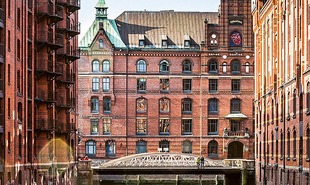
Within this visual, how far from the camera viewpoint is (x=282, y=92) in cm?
6600

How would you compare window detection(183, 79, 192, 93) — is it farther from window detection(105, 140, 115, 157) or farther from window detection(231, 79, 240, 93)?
window detection(105, 140, 115, 157)

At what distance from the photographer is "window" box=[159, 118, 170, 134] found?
345 ft

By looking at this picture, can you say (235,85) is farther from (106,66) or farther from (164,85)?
(106,66)

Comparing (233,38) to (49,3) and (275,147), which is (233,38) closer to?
(275,147)

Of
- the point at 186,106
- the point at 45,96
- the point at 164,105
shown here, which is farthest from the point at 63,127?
the point at 186,106

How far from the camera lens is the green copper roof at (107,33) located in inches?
4107

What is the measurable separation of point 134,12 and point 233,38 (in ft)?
39.9

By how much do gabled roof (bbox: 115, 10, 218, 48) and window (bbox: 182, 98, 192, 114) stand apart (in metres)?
6.24

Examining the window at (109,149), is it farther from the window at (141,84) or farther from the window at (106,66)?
the window at (106,66)

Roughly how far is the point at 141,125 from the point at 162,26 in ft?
38.7

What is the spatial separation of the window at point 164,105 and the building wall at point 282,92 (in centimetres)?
2307

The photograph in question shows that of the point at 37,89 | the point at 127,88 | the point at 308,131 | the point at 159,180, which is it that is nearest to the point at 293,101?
the point at 308,131

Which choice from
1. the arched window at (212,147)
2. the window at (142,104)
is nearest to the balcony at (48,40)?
the window at (142,104)

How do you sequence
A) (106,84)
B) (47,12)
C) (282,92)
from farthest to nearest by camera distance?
1. (106,84)
2. (282,92)
3. (47,12)
